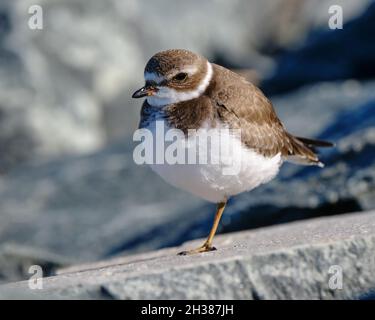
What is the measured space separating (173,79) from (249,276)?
2.18 m

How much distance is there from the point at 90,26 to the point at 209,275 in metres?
12.2

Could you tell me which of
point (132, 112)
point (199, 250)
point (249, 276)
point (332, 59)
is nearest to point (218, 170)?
point (199, 250)

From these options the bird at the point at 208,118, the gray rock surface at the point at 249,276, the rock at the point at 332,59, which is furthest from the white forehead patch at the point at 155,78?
the rock at the point at 332,59

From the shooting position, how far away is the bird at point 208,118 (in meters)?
6.76

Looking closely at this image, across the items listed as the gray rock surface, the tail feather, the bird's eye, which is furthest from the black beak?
the tail feather

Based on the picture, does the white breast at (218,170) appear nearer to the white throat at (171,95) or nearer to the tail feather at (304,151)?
the white throat at (171,95)

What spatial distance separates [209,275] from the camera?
5566 millimetres

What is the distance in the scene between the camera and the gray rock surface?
5.44 m

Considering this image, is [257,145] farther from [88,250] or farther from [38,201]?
[38,201]

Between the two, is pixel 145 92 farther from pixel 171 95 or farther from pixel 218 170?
pixel 218 170

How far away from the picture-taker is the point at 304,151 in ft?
27.5

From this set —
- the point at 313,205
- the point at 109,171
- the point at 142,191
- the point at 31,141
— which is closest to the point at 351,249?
the point at 313,205

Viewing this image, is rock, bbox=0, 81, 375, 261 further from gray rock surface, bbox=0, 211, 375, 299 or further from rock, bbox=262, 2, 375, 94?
gray rock surface, bbox=0, 211, 375, 299

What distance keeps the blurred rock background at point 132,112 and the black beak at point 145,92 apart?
9.06 ft
